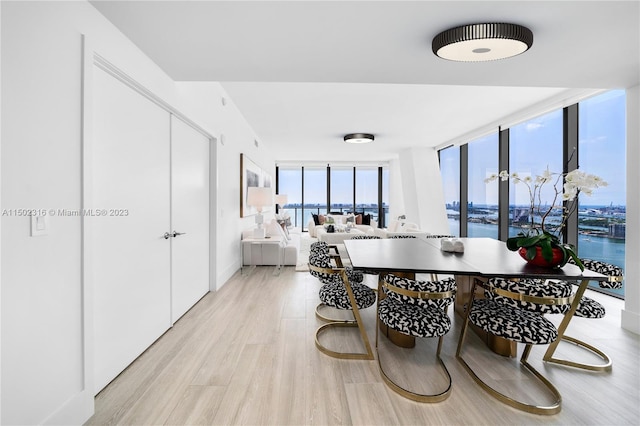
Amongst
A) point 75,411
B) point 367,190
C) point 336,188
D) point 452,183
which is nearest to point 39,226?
point 75,411

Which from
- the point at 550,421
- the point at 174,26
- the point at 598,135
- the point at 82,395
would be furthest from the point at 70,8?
the point at 598,135

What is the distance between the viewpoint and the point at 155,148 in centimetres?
255

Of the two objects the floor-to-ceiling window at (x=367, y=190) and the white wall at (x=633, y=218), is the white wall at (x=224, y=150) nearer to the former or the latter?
the white wall at (x=633, y=218)

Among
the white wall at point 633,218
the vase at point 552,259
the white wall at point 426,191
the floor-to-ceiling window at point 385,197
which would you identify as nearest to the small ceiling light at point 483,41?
the vase at point 552,259

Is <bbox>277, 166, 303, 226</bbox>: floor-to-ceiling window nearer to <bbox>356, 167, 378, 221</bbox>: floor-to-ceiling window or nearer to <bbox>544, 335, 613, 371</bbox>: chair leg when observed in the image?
<bbox>356, 167, 378, 221</bbox>: floor-to-ceiling window

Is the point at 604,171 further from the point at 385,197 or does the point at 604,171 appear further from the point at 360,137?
the point at 385,197

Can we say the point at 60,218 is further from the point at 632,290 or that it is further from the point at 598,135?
the point at 598,135

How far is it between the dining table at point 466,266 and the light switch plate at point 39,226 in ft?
5.54

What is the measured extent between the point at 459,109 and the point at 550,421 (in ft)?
14.5

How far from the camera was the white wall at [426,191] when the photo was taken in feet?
26.3

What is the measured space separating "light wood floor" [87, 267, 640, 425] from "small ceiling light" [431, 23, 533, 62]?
220 centimetres

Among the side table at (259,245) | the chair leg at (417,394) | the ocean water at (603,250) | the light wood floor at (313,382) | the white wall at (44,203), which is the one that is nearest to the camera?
the white wall at (44,203)

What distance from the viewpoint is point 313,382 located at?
2035mm

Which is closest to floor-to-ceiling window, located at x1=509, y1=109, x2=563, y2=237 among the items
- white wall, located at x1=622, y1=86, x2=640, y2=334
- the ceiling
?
the ceiling
